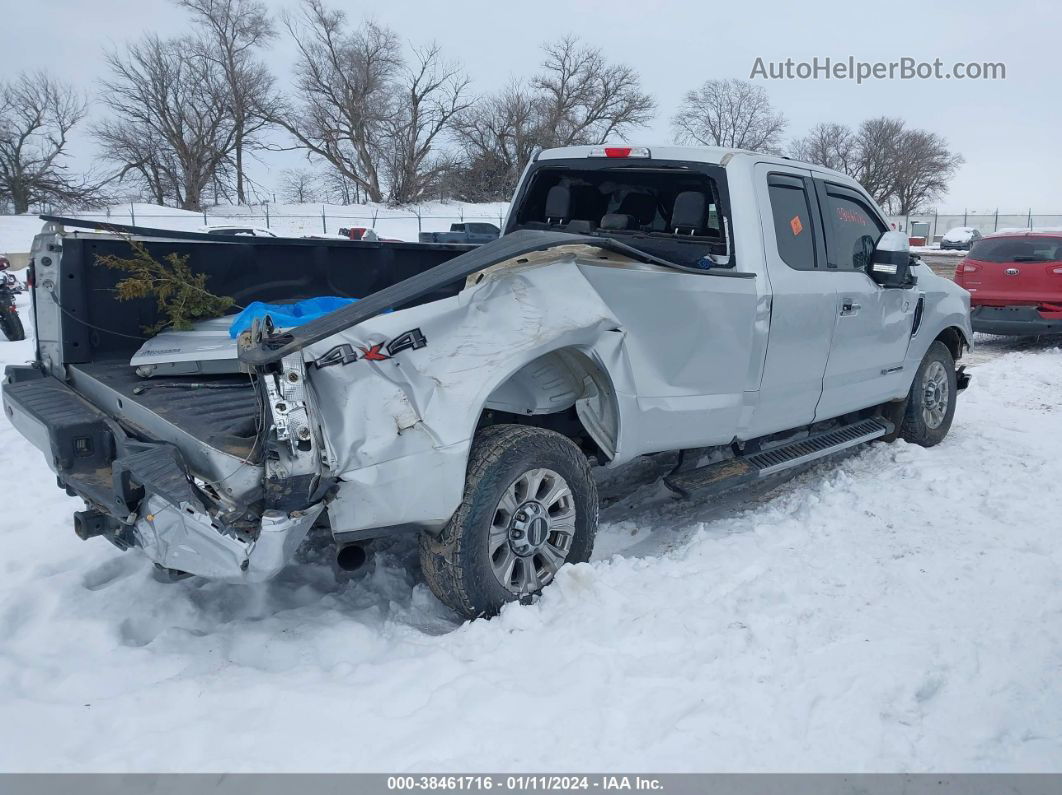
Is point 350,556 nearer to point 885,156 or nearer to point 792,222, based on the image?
point 792,222

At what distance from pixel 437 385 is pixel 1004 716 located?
2321 mm

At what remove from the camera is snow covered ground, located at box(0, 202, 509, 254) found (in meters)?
33.2

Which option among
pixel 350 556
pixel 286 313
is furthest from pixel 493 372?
pixel 286 313

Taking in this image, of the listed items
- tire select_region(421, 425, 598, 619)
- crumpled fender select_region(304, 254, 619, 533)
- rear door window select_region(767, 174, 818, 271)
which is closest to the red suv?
rear door window select_region(767, 174, 818, 271)

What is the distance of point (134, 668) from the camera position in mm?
3094

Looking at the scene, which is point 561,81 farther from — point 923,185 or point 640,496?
point 640,496

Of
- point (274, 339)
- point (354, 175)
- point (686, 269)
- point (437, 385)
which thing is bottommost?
point (437, 385)

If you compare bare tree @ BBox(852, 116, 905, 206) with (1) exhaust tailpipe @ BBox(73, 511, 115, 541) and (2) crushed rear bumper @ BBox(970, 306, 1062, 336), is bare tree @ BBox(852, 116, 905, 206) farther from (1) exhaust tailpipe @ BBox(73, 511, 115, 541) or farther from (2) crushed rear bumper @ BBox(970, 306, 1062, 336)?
(1) exhaust tailpipe @ BBox(73, 511, 115, 541)

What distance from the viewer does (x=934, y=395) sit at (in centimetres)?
639

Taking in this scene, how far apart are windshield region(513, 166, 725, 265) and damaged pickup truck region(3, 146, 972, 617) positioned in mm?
15

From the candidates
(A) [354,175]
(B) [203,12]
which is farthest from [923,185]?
(B) [203,12]

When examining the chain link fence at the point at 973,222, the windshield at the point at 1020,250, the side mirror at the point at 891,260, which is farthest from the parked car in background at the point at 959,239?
the side mirror at the point at 891,260

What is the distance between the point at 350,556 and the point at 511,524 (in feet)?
2.24

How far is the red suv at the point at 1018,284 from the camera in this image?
11.2 meters
